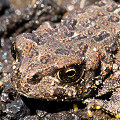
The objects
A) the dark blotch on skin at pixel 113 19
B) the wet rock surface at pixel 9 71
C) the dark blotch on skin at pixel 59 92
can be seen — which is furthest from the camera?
the dark blotch on skin at pixel 113 19

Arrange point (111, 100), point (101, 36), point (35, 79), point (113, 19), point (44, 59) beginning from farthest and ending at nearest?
1. point (113, 19)
2. point (111, 100)
3. point (101, 36)
4. point (44, 59)
5. point (35, 79)

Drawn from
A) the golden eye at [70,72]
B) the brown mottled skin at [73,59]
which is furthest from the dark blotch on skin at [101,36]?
the golden eye at [70,72]

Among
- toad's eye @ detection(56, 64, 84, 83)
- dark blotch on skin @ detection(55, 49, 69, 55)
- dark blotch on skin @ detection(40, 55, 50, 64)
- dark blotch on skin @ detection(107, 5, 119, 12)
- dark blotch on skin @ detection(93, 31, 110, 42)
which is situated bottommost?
toad's eye @ detection(56, 64, 84, 83)

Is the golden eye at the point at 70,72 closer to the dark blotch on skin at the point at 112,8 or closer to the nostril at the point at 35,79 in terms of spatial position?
the nostril at the point at 35,79

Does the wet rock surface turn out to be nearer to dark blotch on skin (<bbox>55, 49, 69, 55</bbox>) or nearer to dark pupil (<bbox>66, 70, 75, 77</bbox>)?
dark pupil (<bbox>66, 70, 75, 77</bbox>)

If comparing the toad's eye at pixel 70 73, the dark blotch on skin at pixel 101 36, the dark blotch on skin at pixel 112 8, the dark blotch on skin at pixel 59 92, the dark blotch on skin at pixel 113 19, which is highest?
the dark blotch on skin at pixel 112 8

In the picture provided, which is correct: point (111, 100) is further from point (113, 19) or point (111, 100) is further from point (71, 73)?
point (113, 19)

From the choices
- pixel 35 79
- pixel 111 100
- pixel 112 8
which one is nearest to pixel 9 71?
pixel 35 79

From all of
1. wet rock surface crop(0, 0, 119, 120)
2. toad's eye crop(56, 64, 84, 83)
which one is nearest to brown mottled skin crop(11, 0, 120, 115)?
toad's eye crop(56, 64, 84, 83)
